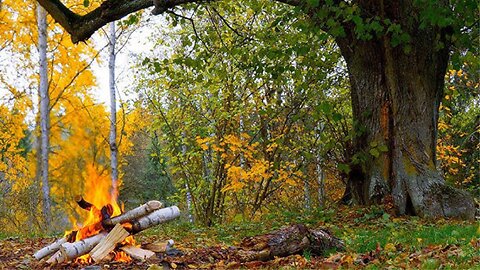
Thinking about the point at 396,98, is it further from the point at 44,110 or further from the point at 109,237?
the point at 44,110

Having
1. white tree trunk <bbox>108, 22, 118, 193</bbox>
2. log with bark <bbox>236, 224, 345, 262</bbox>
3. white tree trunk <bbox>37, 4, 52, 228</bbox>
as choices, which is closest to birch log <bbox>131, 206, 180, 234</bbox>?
log with bark <bbox>236, 224, 345, 262</bbox>

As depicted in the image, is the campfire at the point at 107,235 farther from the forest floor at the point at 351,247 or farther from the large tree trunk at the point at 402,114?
the large tree trunk at the point at 402,114

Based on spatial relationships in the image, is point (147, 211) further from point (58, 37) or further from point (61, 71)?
point (61, 71)

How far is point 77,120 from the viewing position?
24.6 metres

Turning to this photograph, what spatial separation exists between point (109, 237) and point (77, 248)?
0.37 metres

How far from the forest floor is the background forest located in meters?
1.26

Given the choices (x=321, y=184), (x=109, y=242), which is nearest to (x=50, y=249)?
(x=109, y=242)

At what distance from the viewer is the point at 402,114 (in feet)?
32.0

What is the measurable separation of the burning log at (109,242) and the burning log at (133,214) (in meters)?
0.22

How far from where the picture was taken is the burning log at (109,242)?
628 centimetres

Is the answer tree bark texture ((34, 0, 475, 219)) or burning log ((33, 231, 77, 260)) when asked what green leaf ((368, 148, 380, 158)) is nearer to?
tree bark texture ((34, 0, 475, 219))

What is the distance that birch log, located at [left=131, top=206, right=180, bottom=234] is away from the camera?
6.82 metres

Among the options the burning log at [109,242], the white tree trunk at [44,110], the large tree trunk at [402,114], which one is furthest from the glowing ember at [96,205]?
the white tree trunk at [44,110]

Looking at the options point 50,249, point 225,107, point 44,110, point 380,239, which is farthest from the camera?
point 44,110
